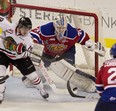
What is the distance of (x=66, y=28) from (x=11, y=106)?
75cm

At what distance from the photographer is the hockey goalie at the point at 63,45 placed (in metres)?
2.97

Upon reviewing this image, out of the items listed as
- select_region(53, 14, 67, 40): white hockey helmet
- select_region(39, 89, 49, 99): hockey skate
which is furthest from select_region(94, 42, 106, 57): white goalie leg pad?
select_region(39, 89, 49, 99): hockey skate

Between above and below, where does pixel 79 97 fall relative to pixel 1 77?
below

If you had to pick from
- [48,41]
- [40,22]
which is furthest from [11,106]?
[40,22]

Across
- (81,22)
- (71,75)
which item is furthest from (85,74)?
(81,22)

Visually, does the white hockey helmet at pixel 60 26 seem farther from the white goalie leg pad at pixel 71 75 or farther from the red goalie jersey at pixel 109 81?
the red goalie jersey at pixel 109 81

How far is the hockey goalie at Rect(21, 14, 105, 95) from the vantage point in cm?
297

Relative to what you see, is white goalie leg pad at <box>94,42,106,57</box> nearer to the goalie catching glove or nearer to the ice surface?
the goalie catching glove

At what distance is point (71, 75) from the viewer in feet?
9.80

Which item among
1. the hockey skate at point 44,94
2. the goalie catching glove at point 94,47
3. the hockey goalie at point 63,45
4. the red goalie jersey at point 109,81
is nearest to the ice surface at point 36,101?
the hockey skate at point 44,94

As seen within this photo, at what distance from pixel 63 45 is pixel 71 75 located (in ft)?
0.85

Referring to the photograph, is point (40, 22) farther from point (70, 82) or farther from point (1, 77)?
point (1, 77)

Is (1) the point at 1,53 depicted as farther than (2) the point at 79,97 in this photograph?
No

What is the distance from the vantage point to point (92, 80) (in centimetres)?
307
